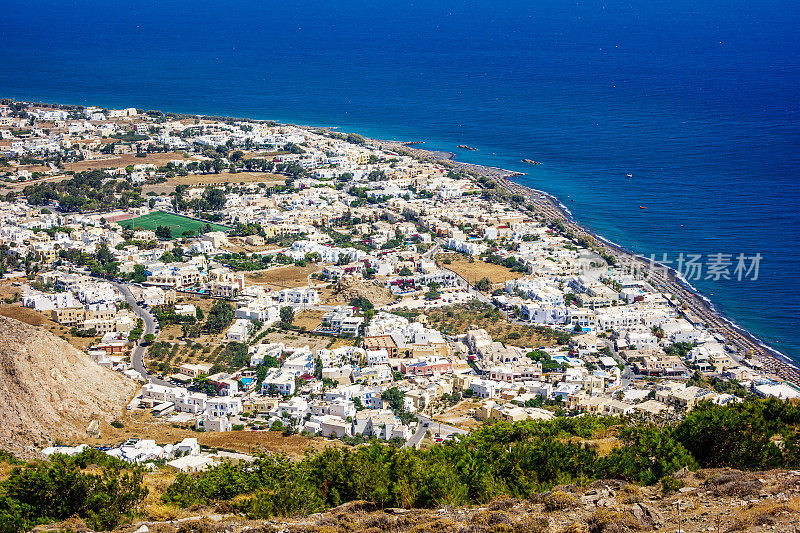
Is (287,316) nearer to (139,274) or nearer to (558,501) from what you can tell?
(139,274)

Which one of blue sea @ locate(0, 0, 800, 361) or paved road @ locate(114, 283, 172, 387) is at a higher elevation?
blue sea @ locate(0, 0, 800, 361)

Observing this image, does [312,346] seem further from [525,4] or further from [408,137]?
[525,4]

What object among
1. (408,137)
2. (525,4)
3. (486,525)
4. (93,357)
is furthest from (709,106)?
(525,4)

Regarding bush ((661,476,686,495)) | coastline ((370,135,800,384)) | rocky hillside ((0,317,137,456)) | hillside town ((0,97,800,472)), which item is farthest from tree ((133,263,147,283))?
bush ((661,476,686,495))

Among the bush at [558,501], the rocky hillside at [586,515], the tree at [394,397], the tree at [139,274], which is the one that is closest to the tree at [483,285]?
the tree at [394,397]

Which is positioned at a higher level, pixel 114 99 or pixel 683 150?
pixel 114 99

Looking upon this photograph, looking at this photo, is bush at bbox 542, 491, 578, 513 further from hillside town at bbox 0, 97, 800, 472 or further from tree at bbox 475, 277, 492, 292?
tree at bbox 475, 277, 492, 292

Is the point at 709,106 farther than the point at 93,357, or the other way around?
the point at 709,106
